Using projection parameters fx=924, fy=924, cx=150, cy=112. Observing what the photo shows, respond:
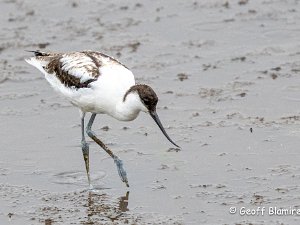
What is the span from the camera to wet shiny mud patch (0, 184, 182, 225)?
313 inches

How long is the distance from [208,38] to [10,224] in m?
5.31

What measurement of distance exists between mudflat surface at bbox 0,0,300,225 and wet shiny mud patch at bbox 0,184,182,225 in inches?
0.5

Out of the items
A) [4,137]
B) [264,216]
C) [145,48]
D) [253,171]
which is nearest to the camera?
[264,216]

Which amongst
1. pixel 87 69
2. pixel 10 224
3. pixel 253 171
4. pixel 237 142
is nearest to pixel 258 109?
pixel 237 142

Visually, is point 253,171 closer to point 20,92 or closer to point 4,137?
point 4,137

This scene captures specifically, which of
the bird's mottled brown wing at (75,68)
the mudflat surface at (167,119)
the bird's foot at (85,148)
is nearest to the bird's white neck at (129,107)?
the bird's mottled brown wing at (75,68)

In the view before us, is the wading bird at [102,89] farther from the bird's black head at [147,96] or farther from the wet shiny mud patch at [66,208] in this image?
the wet shiny mud patch at [66,208]

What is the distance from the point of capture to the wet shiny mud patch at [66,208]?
26.1 ft

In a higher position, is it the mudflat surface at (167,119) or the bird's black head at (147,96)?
the bird's black head at (147,96)

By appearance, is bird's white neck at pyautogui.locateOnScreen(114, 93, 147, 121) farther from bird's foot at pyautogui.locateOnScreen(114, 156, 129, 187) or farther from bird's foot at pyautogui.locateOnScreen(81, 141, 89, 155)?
bird's foot at pyautogui.locateOnScreen(81, 141, 89, 155)

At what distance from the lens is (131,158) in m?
9.27

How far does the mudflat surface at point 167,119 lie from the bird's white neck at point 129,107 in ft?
2.30

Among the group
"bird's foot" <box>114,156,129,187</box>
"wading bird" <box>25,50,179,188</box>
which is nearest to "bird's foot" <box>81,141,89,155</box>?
"wading bird" <box>25,50,179,188</box>

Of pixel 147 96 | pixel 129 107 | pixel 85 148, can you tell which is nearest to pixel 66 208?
pixel 85 148
